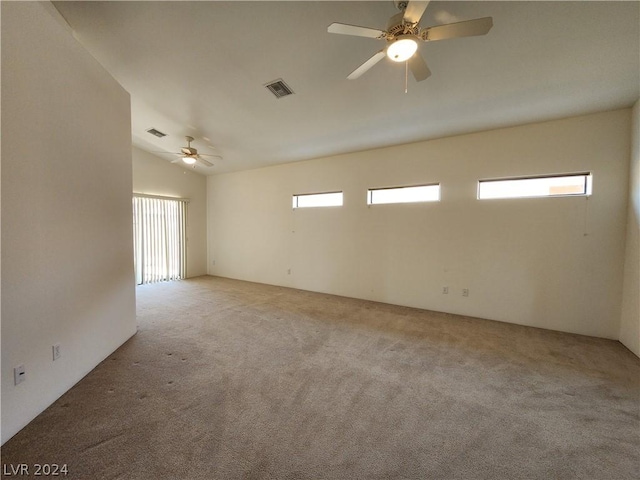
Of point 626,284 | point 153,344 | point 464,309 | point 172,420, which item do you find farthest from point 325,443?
point 626,284

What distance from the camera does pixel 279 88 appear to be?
110 inches

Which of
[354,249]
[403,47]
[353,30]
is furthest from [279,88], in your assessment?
[354,249]

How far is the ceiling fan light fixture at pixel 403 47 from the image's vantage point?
1.65 meters

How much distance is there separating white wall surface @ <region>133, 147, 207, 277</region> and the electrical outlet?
4736 millimetres

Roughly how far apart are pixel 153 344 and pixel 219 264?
14.1 ft

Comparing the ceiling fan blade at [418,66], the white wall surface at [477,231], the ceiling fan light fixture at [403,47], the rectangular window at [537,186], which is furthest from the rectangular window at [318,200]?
the ceiling fan light fixture at [403,47]

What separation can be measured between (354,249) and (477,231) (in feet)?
6.91

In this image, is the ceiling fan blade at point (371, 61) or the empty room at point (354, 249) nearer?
the empty room at point (354, 249)

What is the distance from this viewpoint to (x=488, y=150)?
11.8 ft

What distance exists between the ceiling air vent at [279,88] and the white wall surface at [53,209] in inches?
66.0

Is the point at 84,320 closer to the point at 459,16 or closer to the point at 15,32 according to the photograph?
the point at 15,32

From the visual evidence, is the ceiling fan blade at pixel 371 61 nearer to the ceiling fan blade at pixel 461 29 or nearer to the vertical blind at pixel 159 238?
the ceiling fan blade at pixel 461 29

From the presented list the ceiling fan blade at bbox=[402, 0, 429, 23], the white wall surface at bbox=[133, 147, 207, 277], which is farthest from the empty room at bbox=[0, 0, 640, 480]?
the white wall surface at bbox=[133, 147, 207, 277]

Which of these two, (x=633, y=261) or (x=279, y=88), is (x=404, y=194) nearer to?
(x=279, y=88)
